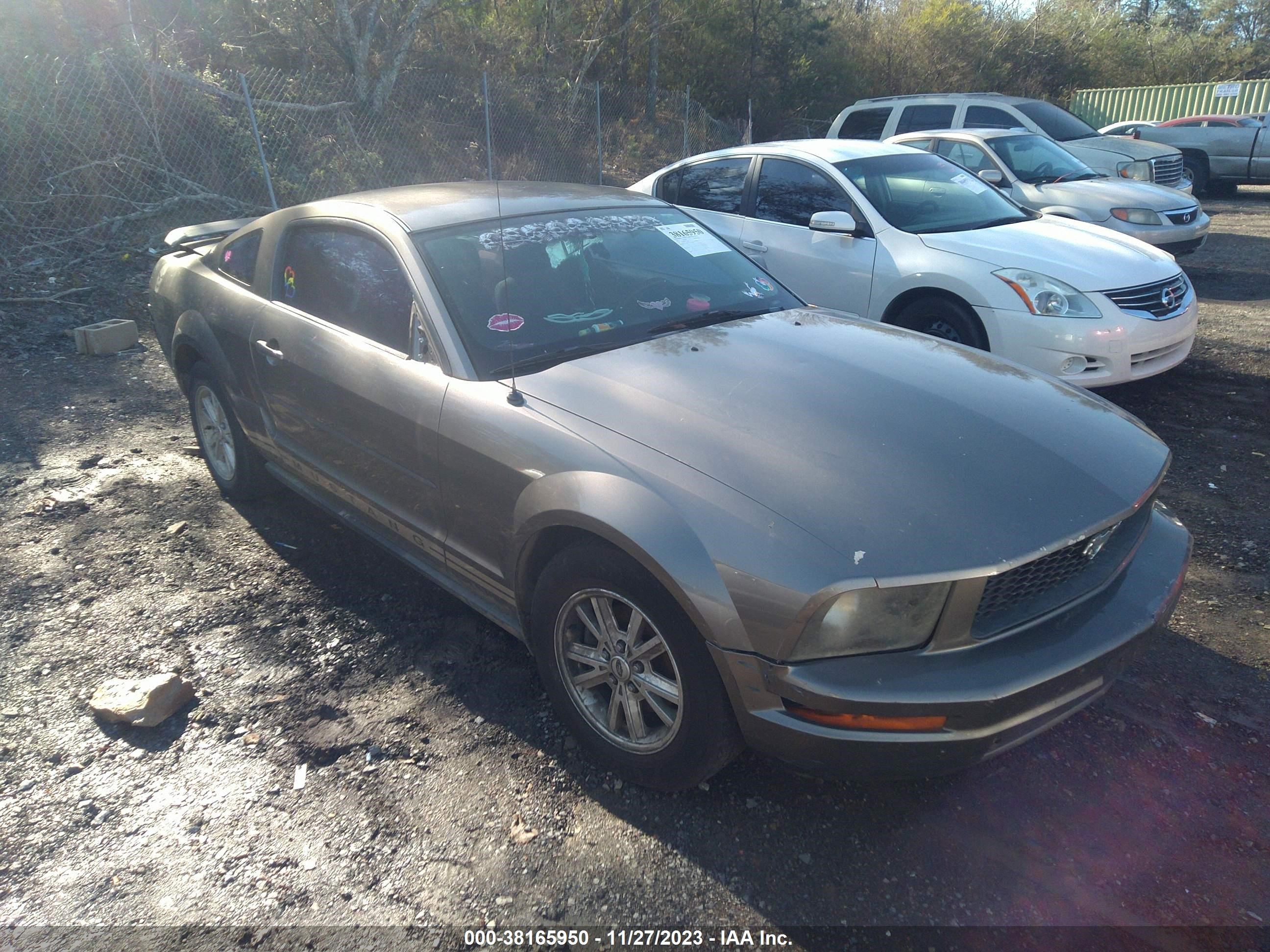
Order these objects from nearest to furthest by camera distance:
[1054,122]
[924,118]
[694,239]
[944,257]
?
[694,239] → [944,257] → [1054,122] → [924,118]

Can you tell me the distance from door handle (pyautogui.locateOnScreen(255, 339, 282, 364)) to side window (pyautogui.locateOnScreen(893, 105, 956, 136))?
10.1 meters

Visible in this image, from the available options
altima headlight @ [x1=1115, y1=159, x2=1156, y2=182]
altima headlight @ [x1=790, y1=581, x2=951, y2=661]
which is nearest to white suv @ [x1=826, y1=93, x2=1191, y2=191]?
altima headlight @ [x1=1115, y1=159, x2=1156, y2=182]

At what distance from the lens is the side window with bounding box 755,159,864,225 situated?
5914mm

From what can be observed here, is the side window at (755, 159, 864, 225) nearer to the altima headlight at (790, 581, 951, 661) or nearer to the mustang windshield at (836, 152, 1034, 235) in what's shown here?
the mustang windshield at (836, 152, 1034, 235)

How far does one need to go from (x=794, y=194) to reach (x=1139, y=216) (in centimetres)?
469

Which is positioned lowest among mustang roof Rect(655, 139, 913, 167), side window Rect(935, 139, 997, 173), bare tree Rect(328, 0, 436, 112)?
side window Rect(935, 139, 997, 173)

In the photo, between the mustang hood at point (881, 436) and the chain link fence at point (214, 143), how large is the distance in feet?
28.2

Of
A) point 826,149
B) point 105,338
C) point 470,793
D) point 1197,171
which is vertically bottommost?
point 1197,171

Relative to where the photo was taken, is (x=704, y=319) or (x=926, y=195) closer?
(x=704, y=319)

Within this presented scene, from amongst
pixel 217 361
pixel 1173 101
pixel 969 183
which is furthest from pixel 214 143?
pixel 1173 101

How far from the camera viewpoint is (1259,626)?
3.27m

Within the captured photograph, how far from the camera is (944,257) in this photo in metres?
5.33

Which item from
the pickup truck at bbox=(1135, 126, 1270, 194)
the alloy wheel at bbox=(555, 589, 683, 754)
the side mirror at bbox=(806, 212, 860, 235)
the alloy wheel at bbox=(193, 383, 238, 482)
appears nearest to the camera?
the alloy wheel at bbox=(555, 589, 683, 754)

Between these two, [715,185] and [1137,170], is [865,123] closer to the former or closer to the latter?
[1137,170]
